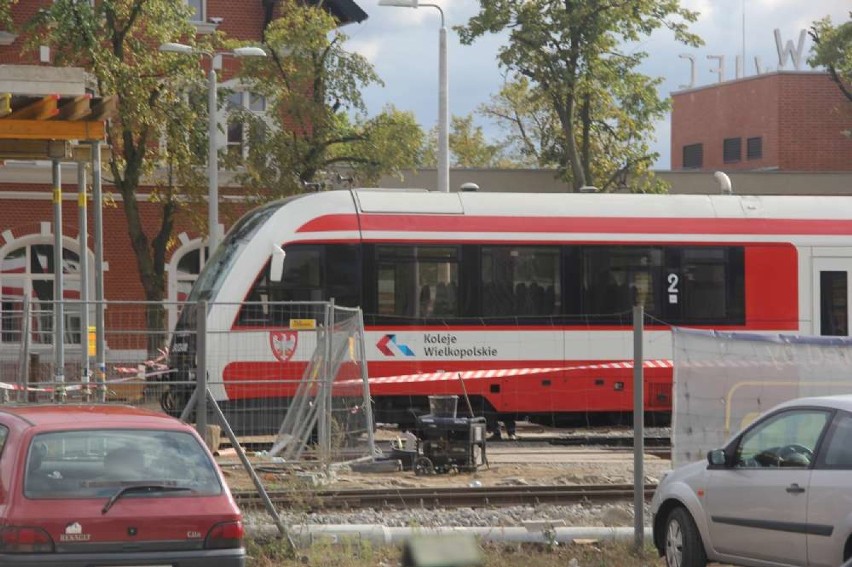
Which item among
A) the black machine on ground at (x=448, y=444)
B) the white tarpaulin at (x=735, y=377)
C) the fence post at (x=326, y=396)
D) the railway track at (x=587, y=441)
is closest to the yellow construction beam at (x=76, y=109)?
the fence post at (x=326, y=396)

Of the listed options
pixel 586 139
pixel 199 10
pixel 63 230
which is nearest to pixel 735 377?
pixel 586 139

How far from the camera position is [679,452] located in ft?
43.3

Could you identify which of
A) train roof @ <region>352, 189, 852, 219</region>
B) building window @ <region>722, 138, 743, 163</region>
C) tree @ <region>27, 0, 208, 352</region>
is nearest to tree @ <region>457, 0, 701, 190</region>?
tree @ <region>27, 0, 208, 352</region>

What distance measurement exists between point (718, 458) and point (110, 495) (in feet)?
14.6

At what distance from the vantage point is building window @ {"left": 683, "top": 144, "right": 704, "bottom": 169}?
237 feet

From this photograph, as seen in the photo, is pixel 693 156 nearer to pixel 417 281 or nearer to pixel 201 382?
pixel 417 281

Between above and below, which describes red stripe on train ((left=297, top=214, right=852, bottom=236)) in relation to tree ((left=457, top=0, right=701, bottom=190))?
below

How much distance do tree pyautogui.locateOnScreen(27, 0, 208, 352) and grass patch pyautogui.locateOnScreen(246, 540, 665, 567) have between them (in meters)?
20.3

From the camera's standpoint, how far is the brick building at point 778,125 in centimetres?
6266

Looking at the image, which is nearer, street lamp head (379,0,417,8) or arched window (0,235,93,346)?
street lamp head (379,0,417,8)

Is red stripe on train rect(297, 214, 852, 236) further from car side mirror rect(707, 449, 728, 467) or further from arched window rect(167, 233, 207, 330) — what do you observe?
arched window rect(167, 233, 207, 330)

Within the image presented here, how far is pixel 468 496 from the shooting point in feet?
51.2

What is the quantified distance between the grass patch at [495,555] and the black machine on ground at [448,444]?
16.4ft

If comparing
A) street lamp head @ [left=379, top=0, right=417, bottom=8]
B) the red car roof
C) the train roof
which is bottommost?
the red car roof
